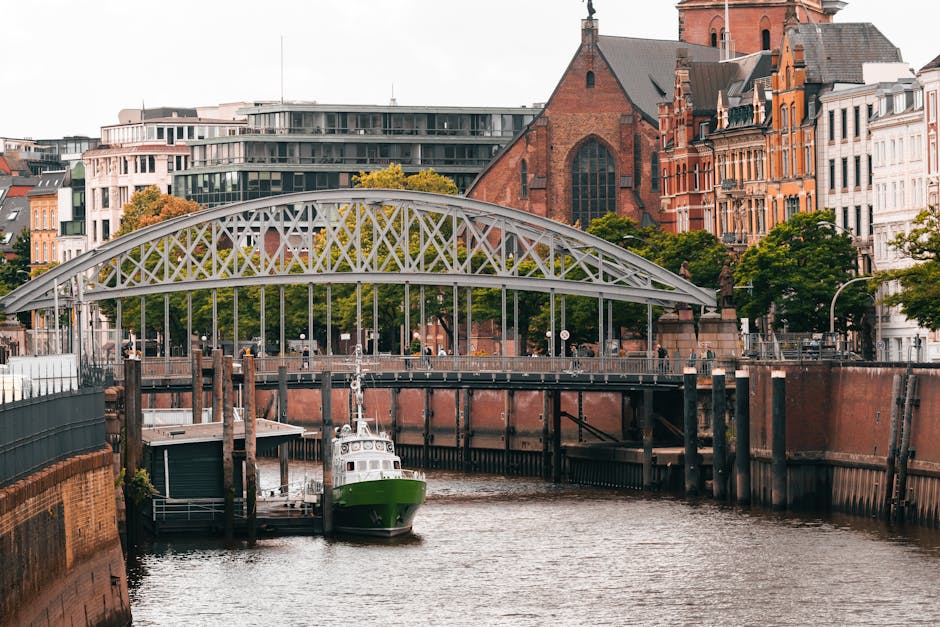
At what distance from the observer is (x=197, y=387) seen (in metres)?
107

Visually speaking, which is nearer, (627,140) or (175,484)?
(175,484)

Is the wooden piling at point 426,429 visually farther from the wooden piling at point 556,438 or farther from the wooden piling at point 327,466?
the wooden piling at point 327,466

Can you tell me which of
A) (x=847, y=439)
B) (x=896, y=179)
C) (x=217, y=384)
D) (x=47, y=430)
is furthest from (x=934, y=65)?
(x=47, y=430)

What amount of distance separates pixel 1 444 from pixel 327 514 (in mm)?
41695

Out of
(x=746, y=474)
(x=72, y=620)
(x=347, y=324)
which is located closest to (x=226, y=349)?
(x=347, y=324)

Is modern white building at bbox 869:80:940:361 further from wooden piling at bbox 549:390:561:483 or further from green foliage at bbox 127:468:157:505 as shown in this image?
green foliage at bbox 127:468:157:505

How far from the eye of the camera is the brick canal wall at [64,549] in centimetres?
5175

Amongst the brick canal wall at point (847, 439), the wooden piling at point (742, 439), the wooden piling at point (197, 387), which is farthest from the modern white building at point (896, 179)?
the wooden piling at point (197, 387)

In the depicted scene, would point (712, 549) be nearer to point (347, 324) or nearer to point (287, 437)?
point (287, 437)

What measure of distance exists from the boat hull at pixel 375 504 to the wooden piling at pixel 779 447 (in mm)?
16119

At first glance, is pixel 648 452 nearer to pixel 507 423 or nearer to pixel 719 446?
pixel 719 446

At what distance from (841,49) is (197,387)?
2586 inches

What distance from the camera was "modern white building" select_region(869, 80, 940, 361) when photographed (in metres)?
135

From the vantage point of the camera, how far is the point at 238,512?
3708 inches
